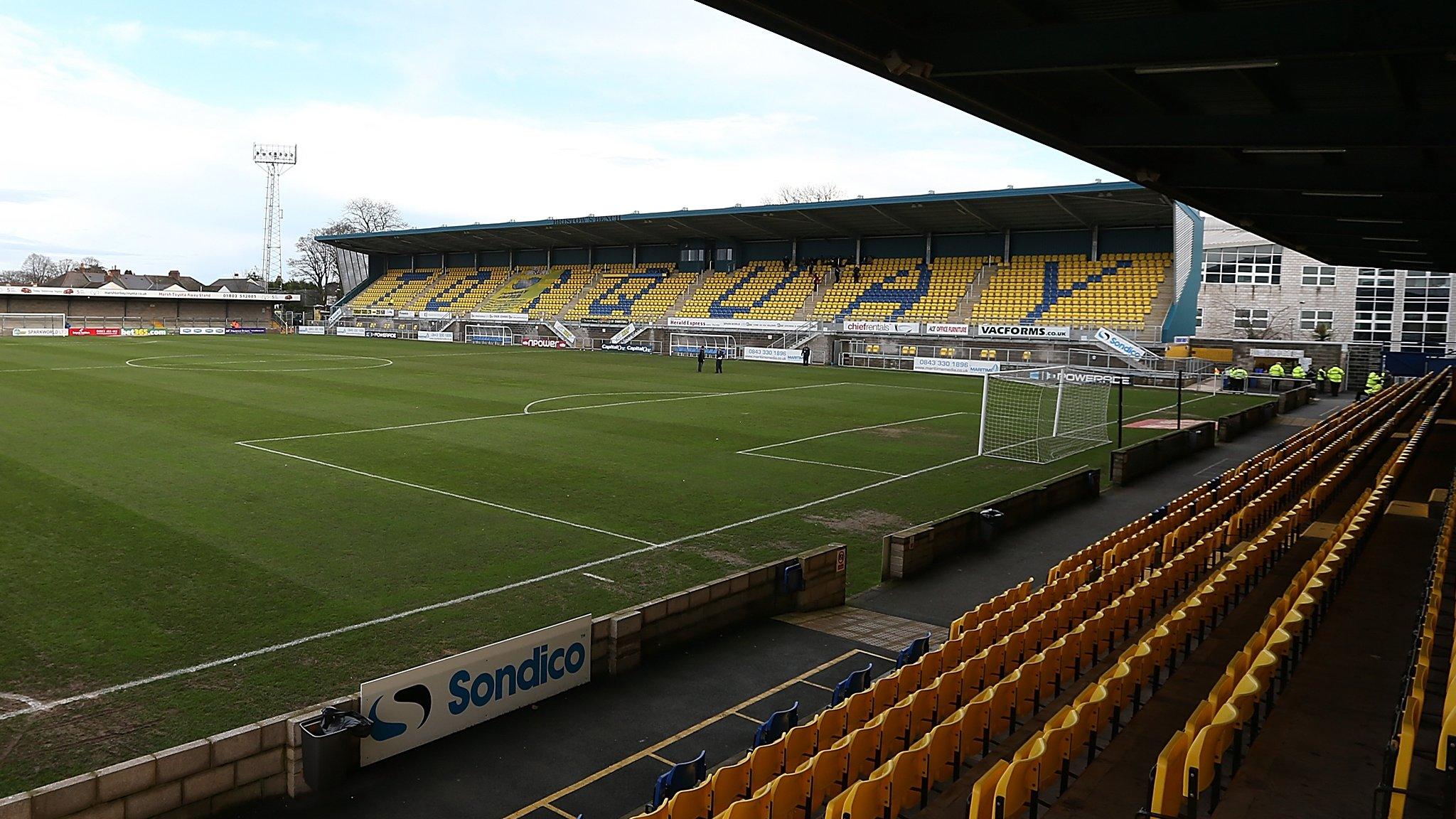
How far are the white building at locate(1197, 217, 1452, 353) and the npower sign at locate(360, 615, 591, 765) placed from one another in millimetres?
51855

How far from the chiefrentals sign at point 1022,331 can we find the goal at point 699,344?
16.3 metres

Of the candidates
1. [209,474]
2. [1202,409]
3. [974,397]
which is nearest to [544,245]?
[974,397]

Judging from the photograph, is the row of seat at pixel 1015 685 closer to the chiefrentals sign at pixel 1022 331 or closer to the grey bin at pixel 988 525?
the grey bin at pixel 988 525

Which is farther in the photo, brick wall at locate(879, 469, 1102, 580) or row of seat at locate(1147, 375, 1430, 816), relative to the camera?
brick wall at locate(879, 469, 1102, 580)

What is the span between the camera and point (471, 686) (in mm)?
8422

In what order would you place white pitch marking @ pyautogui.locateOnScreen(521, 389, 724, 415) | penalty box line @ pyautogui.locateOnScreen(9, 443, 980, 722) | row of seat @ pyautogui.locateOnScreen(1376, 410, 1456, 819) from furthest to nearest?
white pitch marking @ pyautogui.locateOnScreen(521, 389, 724, 415) < penalty box line @ pyautogui.locateOnScreen(9, 443, 980, 722) < row of seat @ pyautogui.locateOnScreen(1376, 410, 1456, 819)

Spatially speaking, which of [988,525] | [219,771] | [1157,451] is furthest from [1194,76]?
[1157,451]

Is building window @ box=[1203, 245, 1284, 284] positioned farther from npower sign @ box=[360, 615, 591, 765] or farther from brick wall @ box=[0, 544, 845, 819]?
npower sign @ box=[360, 615, 591, 765]

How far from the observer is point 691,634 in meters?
10.6

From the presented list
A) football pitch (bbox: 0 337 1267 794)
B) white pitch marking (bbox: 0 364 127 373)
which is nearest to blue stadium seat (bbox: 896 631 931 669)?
football pitch (bbox: 0 337 1267 794)

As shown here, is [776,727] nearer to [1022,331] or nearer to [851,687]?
[851,687]

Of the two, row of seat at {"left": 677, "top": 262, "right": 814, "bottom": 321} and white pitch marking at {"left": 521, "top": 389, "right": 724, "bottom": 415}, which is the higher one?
row of seat at {"left": 677, "top": 262, "right": 814, "bottom": 321}

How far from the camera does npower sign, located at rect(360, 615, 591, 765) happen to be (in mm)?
7793

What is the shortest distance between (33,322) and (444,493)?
78496 millimetres
